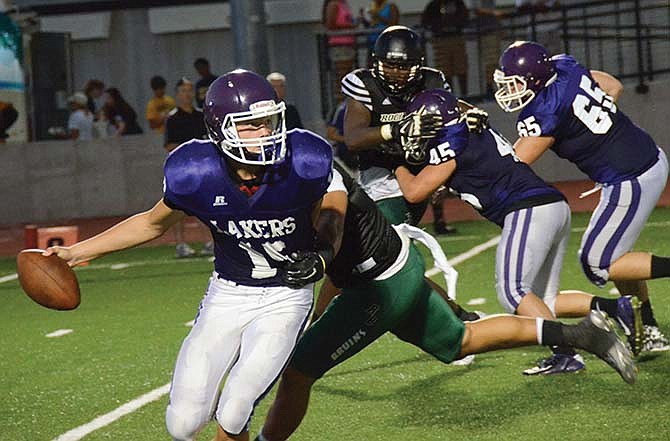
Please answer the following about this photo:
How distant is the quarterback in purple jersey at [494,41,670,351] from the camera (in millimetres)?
6617

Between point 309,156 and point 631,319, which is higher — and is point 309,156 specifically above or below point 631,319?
above

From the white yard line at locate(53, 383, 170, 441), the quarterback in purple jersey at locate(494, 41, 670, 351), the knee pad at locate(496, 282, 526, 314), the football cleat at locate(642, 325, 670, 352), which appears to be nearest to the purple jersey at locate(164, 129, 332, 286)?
the white yard line at locate(53, 383, 170, 441)

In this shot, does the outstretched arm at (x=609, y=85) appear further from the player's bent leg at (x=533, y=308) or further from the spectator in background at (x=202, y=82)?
the spectator in background at (x=202, y=82)

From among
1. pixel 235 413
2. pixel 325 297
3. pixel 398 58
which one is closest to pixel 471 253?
pixel 325 297

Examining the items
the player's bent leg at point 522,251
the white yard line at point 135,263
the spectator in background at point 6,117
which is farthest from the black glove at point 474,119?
the spectator in background at point 6,117

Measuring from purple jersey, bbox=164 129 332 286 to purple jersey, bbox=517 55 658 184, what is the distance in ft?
6.81

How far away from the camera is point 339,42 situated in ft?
54.9

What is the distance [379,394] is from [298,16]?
15660 mm

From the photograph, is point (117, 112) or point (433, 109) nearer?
point (433, 109)

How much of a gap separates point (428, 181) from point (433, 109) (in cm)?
35

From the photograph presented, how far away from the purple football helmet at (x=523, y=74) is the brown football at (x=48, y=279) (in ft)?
8.45

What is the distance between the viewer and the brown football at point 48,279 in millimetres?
4949

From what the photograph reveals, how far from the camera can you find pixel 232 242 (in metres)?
4.89

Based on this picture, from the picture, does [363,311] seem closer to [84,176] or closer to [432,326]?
[432,326]
